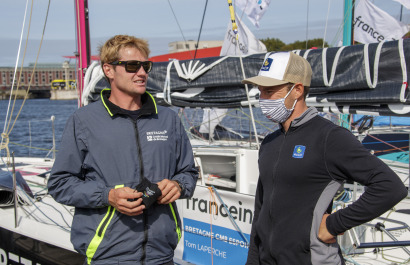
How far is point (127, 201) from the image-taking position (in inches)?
74.7

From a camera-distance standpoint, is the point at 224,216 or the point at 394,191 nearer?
the point at 394,191

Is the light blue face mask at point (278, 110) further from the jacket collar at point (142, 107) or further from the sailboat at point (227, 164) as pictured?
the sailboat at point (227, 164)

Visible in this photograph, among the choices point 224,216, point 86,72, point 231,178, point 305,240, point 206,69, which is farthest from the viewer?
point 231,178

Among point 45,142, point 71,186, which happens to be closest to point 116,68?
point 71,186

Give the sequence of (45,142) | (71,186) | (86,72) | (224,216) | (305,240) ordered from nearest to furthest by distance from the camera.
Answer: (305,240) → (71,186) → (224,216) → (86,72) → (45,142)

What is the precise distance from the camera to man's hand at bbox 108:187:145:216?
189 centimetres

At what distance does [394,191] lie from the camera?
169 cm

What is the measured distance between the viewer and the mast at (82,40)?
517 centimetres

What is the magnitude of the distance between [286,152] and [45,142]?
18349 mm

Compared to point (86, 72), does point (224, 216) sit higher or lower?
lower

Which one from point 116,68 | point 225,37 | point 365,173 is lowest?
point 365,173

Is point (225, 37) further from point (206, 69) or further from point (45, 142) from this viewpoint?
point (45, 142)

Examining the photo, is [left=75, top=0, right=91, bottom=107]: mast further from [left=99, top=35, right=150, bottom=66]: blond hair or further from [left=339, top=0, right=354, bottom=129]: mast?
[left=339, top=0, right=354, bottom=129]: mast

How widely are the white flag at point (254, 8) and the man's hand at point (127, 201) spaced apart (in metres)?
6.17
